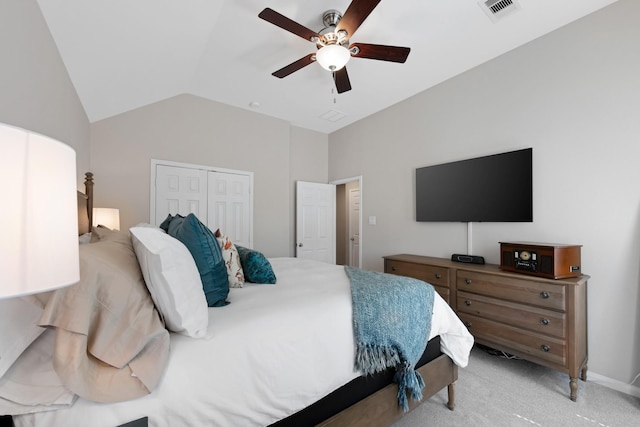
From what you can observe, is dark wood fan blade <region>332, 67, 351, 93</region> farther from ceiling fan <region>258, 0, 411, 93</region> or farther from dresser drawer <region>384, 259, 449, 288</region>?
dresser drawer <region>384, 259, 449, 288</region>

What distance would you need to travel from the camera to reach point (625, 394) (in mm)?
2006

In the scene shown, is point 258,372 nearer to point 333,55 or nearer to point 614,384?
point 333,55

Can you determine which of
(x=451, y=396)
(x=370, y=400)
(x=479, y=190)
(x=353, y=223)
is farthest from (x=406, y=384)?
(x=353, y=223)

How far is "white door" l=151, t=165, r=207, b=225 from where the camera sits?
342 cm

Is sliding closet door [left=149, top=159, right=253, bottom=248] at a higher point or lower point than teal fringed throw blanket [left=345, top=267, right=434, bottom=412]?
higher

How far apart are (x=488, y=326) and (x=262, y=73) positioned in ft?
10.9

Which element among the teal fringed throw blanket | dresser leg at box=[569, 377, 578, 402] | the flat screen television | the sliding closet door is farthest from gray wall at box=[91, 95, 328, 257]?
dresser leg at box=[569, 377, 578, 402]

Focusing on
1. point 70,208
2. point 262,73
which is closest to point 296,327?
point 70,208

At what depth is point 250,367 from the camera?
105 centimetres

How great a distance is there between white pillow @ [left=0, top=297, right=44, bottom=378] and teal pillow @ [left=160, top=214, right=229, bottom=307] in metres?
0.55

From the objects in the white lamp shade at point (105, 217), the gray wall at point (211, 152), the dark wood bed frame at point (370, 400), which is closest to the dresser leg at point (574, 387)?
the dark wood bed frame at point (370, 400)

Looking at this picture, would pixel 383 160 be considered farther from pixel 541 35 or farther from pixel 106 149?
pixel 106 149

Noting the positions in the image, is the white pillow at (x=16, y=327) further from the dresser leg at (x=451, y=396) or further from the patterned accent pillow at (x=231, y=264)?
the dresser leg at (x=451, y=396)

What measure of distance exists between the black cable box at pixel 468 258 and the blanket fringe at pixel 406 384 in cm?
165
